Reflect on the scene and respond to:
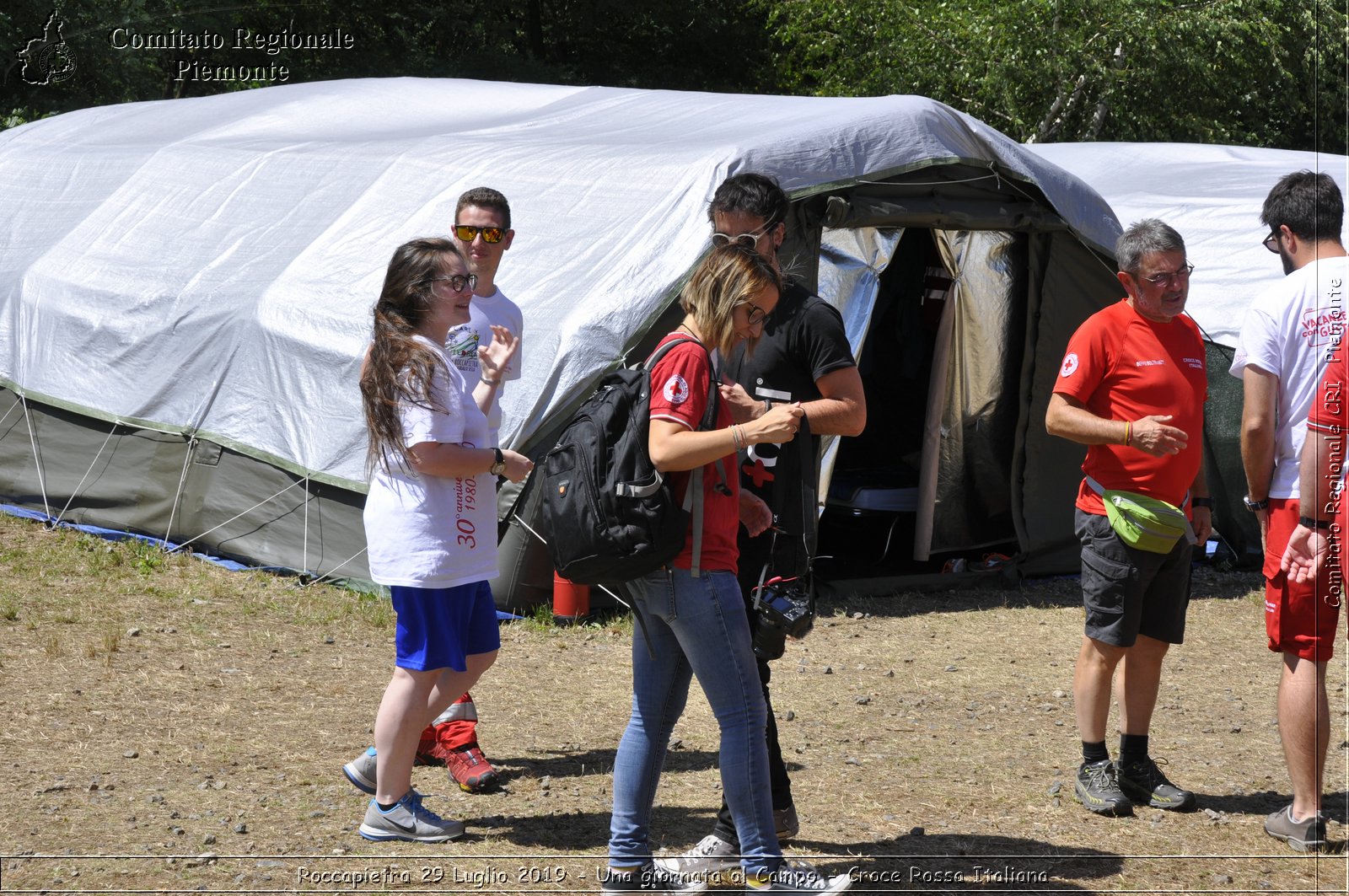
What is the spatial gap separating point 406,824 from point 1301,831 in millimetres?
2731

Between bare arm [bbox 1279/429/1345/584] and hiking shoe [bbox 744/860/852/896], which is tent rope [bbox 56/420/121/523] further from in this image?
bare arm [bbox 1279/429/1345/584]

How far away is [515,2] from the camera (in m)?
27.2

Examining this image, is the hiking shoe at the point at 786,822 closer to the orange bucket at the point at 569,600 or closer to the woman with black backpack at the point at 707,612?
the woman with black backpack at the point at 707,612

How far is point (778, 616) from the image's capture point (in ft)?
12.5

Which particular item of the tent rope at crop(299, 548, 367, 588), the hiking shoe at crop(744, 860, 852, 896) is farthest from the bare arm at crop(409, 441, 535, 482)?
the tent rope at crop(299, 548, 367, 588)

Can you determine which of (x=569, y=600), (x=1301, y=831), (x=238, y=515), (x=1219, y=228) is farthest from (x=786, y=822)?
(x=1219, y=228)

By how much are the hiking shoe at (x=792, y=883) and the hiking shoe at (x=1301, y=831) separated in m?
1.63

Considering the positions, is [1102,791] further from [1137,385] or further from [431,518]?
[431,518]

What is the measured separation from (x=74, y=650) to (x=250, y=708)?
118 cm

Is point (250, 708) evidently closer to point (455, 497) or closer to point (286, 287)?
point (455, 497)

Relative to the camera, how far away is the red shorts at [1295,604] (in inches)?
163

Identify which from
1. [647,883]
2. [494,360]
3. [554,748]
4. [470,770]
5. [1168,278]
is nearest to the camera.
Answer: [647,883]

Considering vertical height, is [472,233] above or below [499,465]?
above

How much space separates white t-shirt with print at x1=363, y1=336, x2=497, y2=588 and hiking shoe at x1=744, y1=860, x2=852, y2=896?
1185mm
